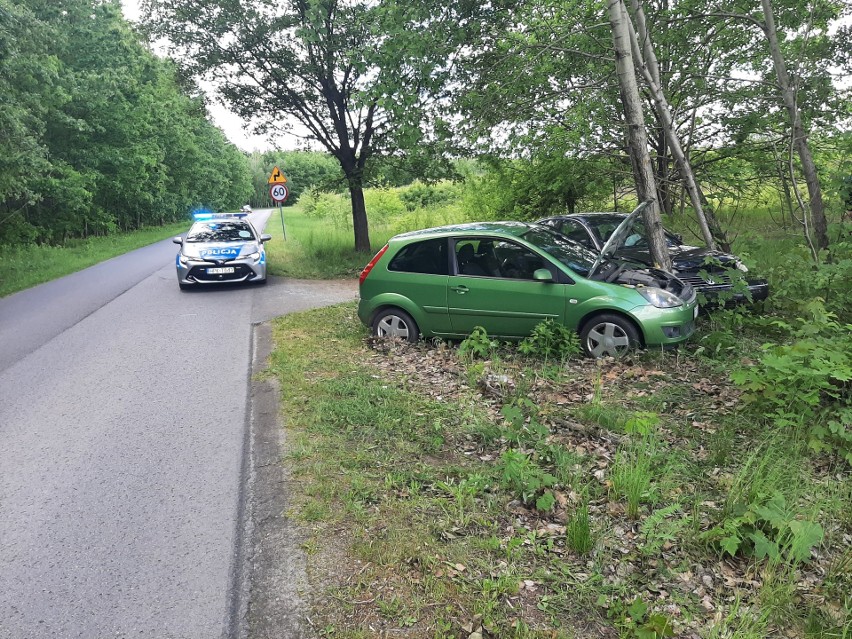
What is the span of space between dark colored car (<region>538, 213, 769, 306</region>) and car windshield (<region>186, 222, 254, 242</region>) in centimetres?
738

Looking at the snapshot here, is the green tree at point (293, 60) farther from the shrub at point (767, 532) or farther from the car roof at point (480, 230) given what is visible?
the shrub at point (767, 532)

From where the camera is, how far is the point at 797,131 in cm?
827

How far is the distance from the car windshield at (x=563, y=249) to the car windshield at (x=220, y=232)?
27.8 feet

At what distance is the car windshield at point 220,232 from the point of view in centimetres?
1327

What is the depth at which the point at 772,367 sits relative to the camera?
466 cm

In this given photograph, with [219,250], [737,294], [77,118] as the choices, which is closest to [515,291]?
[737,294]

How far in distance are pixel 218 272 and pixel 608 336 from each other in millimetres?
9283

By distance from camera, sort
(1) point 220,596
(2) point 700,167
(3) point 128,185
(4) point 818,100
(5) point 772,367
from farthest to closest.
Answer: (3) point 128,185
(2) point 700,167
(4) point 818,100
(5) point 772,367
(1) point 220,596

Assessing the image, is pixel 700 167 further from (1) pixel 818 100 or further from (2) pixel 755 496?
(2) pixel 755 496

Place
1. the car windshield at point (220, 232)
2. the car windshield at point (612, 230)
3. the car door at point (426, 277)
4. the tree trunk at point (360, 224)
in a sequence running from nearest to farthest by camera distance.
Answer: the car door at point (426, 277), the car windshield at point (612, 230), the car windshield at point (220, 232), the tree trunk at point (360, 224)

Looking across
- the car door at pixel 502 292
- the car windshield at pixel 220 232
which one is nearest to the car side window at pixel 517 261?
the car door at pixel 502 292

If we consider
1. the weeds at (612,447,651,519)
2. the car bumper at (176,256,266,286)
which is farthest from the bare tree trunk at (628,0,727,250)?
the car bumper at (176,256,266,286)

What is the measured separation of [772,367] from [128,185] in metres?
33.2

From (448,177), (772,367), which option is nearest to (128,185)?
(448,177)
